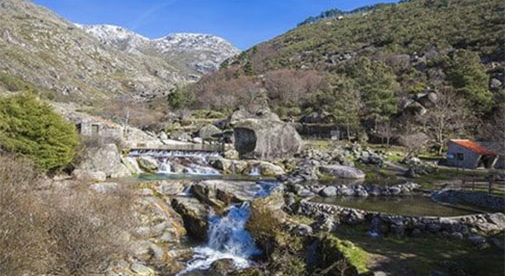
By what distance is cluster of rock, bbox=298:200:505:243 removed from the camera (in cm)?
Result: 1655

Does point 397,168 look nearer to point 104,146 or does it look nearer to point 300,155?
point 300,155

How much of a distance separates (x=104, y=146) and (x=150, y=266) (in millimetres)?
15615

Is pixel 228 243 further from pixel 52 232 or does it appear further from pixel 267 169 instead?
pixel 267 169

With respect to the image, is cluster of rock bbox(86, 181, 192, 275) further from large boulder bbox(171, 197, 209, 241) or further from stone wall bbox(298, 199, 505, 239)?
stone wall bbox(298, 199, 505, 239)

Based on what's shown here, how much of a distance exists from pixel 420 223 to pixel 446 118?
3403cm

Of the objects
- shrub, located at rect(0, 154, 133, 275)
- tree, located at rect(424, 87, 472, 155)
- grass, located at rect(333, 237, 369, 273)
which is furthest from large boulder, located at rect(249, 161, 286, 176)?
tree, located at rect(424, 87, 472, 155)

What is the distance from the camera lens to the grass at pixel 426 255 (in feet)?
42.1

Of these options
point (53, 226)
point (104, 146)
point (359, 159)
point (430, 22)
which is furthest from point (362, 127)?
point (430, 22)

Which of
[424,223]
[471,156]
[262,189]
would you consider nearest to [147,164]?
[262,189]

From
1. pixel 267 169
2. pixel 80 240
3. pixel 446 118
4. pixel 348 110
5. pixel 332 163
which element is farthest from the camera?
pixel 348 110

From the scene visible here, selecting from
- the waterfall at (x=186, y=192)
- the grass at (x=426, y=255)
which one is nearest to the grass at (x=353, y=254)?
the grass at (x=426, y=255)

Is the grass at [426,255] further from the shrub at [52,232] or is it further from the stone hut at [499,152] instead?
the stone hut at [499,152]

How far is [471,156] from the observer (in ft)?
110

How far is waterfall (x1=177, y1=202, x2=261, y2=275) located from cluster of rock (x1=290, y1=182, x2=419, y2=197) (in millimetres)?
4488
